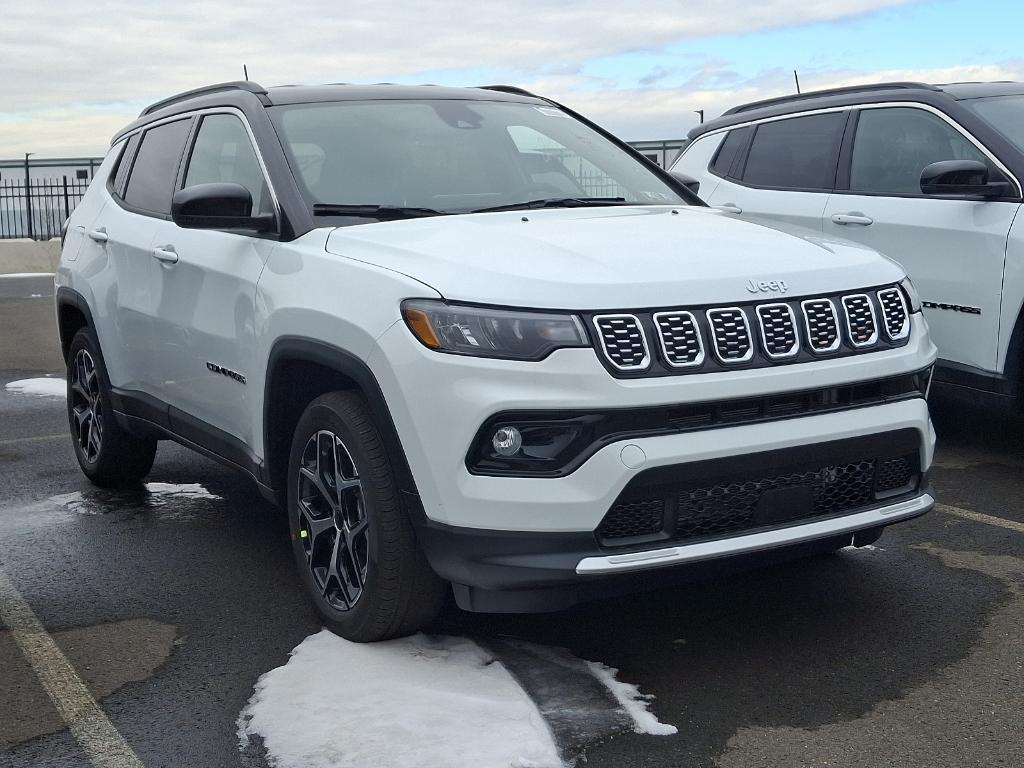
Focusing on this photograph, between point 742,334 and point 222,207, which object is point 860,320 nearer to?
point 742,334

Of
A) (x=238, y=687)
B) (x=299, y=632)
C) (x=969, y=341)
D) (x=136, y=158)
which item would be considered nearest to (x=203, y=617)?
(x=299, y=632)

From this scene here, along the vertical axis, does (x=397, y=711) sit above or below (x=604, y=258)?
below

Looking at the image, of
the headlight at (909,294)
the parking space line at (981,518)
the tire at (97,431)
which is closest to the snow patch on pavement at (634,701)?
the headlight at (909,294)

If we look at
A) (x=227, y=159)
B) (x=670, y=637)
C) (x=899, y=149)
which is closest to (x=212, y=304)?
(x=227, y=159)

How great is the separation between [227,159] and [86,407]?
6.48 ft

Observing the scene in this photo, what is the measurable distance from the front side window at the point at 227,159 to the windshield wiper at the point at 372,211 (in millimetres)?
243

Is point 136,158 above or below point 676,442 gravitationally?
above

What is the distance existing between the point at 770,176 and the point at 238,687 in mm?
4983

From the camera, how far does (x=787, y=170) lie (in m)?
7.55

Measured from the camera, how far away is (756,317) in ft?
11.8

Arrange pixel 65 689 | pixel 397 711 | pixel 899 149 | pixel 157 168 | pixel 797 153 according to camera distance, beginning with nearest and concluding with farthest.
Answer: pixel 397 711
pixel 65 689
pixel 157 168
pixel 899 149
pixel 797 153

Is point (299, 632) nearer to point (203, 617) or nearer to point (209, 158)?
point (203, 617)

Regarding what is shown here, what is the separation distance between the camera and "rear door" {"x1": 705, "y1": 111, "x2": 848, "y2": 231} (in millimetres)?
7227

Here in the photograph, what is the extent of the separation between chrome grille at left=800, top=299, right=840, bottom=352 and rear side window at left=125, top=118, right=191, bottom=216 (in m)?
2.88
